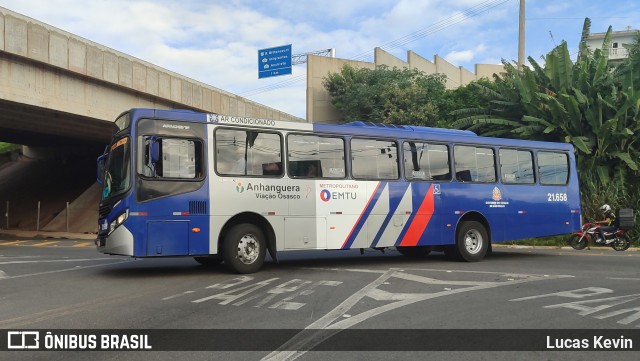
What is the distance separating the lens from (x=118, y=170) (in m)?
9.75

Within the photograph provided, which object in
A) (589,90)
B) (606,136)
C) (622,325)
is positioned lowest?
(622,325)

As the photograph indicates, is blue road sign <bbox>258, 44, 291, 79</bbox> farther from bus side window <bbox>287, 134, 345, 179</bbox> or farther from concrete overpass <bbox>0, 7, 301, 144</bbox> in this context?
bus side window <bbox>287, 134, 345, 179</bbox>

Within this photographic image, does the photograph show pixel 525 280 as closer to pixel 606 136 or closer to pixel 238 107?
pixel 606 136

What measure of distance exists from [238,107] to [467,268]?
2021cm

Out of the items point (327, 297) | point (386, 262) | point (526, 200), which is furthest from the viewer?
point (526, 200)

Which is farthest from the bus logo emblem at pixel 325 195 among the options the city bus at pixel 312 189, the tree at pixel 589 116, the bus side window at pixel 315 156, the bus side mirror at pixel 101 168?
the tree at pixel 589 116

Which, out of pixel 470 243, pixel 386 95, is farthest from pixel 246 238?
pixel 386 95

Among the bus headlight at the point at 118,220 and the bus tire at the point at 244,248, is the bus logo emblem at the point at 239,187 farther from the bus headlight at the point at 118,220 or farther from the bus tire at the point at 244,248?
the bus headlight at the point at 118,220

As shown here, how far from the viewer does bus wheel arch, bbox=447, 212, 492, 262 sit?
12.6m

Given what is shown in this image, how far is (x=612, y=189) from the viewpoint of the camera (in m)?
20.2

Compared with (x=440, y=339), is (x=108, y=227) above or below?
above

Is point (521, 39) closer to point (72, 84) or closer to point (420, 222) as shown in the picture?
point (420, 222)

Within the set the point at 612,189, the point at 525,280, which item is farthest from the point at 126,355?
the point at 612,189

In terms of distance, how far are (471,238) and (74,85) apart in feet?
51.8
